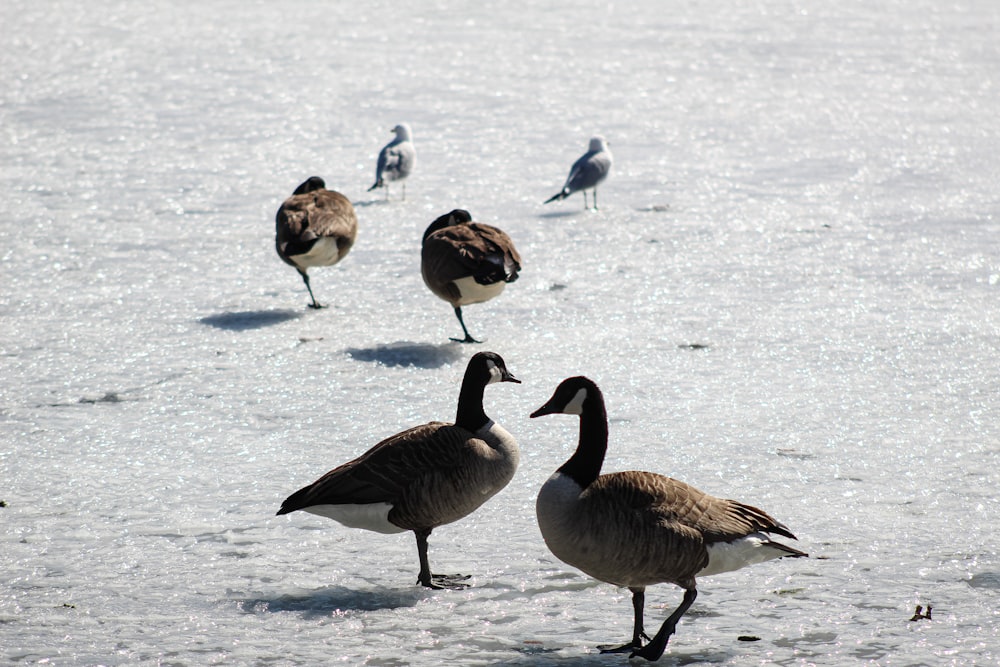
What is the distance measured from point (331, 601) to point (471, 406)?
1.07 metres

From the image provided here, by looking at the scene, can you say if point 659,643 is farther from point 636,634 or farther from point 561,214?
point 561,214

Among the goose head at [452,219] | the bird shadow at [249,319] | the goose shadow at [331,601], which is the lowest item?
the bird shadow at [249,319]

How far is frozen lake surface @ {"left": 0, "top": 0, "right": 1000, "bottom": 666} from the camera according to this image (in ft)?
14.8

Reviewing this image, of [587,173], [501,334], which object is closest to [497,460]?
[501,334]

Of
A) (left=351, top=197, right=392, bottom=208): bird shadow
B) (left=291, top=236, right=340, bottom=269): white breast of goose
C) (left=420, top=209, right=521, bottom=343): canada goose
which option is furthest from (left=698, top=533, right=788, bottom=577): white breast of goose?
(left=351, top=197, right=392, bottom=208): bird shadow

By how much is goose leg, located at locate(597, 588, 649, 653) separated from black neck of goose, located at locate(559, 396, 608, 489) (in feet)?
1.46

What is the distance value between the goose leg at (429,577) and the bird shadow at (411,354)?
280 centimetres

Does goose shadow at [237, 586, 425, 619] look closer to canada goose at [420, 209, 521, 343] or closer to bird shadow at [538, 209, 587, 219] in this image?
canada goose at [420, 209, 521, 343]

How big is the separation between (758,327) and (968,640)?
4103mm

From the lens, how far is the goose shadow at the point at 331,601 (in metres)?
4.47

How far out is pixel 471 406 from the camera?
16.8 feet

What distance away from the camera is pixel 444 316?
8625 millimetres

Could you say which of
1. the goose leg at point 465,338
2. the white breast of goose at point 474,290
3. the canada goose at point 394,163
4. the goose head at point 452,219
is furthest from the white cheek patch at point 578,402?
the canada goose at point 394,163

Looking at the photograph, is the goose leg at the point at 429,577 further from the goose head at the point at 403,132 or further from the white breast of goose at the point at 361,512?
the goose head at the point at 403,132
